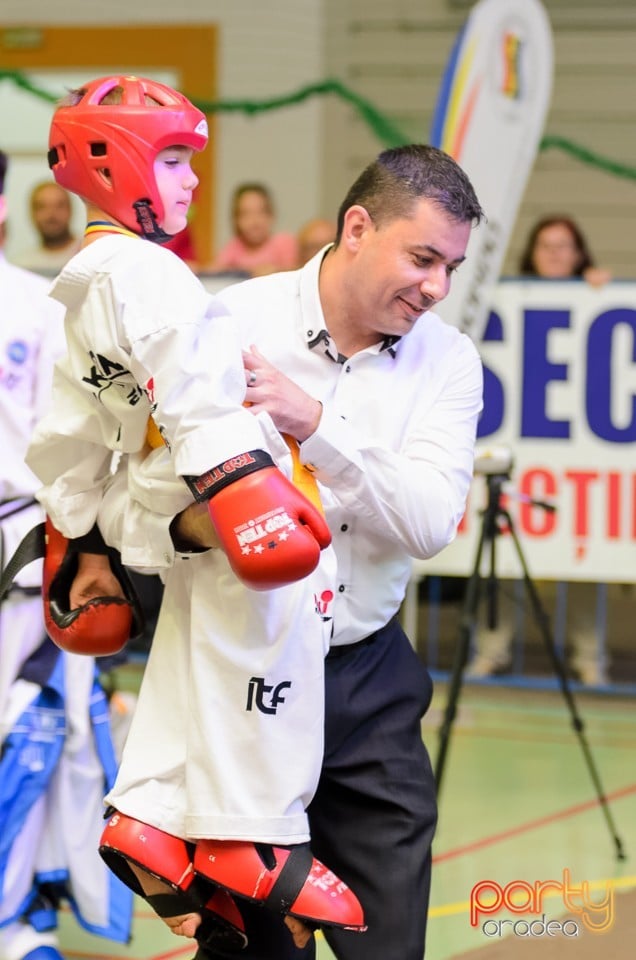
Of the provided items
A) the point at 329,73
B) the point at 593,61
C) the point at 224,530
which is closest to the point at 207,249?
the point at 329,73

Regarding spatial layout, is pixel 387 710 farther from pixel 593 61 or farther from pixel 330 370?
pixel 593 61

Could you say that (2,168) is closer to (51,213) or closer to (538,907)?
(538,907)

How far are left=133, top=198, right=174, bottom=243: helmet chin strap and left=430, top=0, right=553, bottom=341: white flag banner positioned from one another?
391 centimetres

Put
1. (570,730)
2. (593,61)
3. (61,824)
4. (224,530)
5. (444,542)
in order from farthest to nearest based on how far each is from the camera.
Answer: (593,61)
(570,730)
(61,824)
(444,542)
(224,530)

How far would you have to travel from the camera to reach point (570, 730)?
659 cm

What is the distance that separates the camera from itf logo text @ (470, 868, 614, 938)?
13.1ft

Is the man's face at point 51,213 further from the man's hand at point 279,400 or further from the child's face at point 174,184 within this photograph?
the man's hand at point 279,400

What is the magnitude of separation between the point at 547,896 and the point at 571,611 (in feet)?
9.47

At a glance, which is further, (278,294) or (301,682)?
(278,294)

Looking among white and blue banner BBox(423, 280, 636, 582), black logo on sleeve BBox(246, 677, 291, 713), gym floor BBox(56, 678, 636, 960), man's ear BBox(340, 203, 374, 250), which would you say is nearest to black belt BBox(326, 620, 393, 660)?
black logo on sleeve BBox(246, 677, 291, 713)

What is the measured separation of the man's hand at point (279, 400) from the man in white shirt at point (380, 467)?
6 cm

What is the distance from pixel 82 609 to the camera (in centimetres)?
246

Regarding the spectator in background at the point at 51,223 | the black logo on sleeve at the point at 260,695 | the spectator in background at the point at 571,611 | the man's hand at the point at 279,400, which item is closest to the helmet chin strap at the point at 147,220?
the man's hand at the point at 279,400

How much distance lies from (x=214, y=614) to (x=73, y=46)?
986cm
